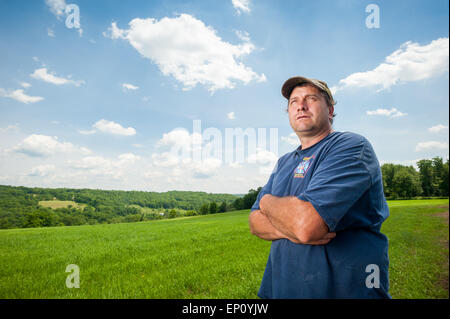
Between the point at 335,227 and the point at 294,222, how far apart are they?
30 cm

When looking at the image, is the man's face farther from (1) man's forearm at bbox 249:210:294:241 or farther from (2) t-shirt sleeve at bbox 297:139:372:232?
(1) man's forearm at bbox 249:210:294:241

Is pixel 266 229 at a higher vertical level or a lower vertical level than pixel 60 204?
higher

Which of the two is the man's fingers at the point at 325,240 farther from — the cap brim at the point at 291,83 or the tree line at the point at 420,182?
the tree line at the point at 420,182

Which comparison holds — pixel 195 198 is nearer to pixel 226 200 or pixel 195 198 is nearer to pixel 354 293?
pixel 226 200

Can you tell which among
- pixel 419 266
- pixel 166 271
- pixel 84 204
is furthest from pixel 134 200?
pixel 419 266

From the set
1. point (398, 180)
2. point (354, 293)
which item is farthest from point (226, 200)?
point (354, 293)

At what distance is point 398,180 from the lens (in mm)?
72500

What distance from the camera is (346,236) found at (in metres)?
1.87

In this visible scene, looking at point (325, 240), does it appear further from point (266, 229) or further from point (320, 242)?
point (266, 229)

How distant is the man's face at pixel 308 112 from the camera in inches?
93.6

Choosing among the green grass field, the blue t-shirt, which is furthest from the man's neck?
the green grass field

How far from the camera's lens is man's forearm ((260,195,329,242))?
1.77m
